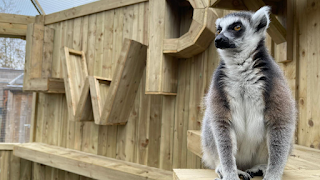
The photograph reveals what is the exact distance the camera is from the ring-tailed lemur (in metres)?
0.90

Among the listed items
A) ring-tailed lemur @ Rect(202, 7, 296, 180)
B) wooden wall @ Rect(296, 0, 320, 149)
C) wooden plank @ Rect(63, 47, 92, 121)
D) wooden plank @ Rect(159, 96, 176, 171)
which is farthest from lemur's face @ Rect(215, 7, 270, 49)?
wooden plank @ Rect(63, 47, 92, 121)

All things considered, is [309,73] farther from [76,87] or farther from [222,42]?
[76,87]

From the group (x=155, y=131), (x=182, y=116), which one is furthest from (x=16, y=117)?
(x=182, y=116)

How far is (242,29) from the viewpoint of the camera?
98 centimetres

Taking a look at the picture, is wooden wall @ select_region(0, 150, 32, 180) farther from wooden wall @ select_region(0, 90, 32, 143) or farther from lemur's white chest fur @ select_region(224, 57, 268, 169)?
lemur's white chest fur @ select_region(224, 57, 268, 169)

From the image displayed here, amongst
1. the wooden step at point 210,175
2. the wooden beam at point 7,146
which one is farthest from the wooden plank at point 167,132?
the wooden beam at point 7,146

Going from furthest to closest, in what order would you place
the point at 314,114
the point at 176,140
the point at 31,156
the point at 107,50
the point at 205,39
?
the point at 31,156, the point at 107,50, the point at 176,140, the point at 205,39, the point at 314,114

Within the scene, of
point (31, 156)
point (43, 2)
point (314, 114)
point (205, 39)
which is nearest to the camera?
point (314, 114)

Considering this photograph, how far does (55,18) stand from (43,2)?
0.23m

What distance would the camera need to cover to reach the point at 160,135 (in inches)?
95.2

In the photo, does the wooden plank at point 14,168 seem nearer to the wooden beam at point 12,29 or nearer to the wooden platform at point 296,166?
the wooden beam at point 12,29

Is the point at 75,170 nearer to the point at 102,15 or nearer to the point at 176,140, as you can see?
the point at 176,140

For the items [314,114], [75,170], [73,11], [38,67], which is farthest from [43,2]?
[314,114]

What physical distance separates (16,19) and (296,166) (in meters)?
3.63
